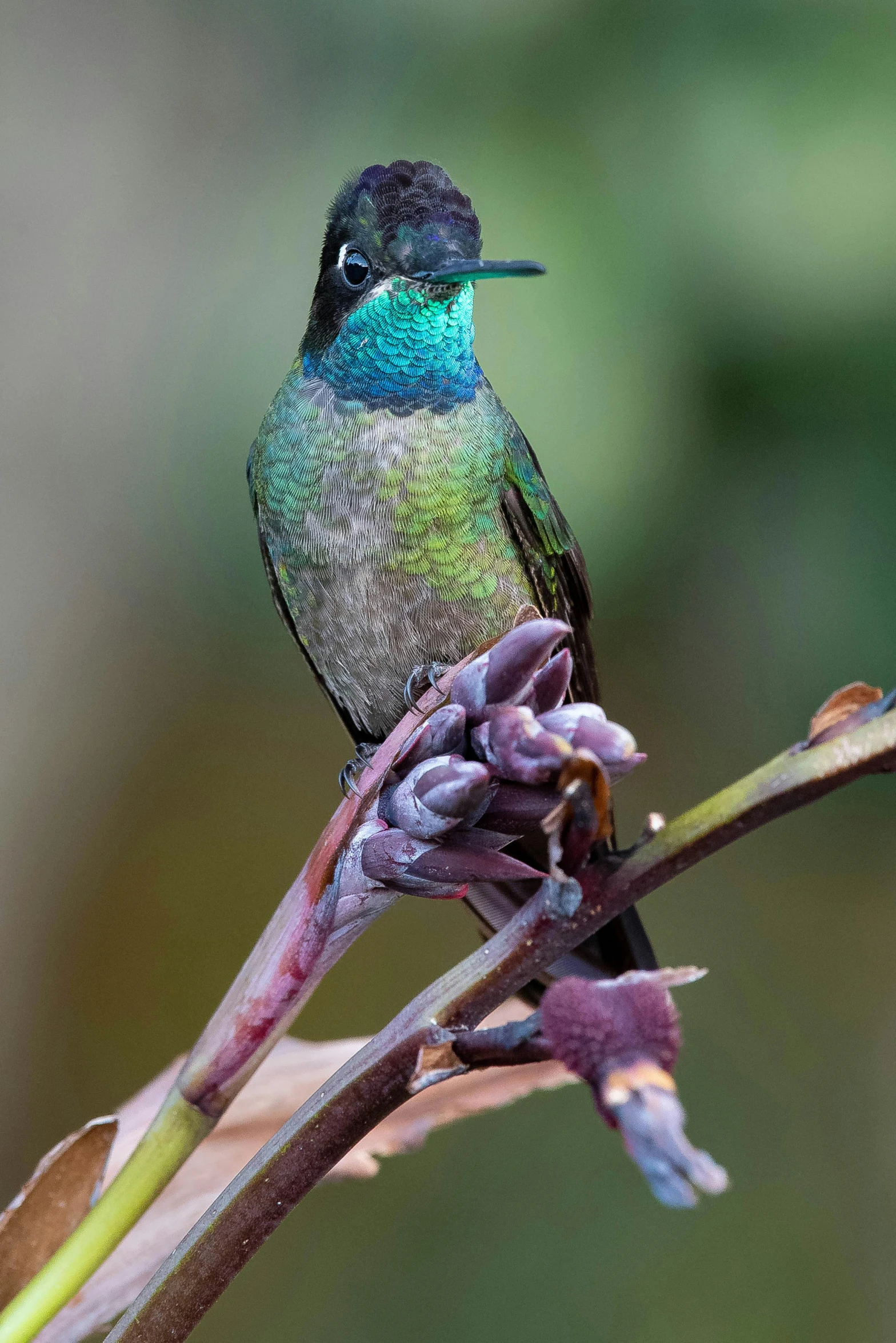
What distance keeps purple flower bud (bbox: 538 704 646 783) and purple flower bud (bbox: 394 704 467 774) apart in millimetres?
53

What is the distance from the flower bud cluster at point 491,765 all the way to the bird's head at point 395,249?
1.13 feet

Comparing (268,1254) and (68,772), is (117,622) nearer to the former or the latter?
(68,772)

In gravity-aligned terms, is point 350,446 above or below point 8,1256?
above

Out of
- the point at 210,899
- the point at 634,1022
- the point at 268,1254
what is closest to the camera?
the point at 634,1022

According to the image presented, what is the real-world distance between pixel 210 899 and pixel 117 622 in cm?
34

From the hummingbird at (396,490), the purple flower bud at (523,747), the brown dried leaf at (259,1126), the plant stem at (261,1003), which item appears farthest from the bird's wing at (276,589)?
the purple flower bud at (523,747)

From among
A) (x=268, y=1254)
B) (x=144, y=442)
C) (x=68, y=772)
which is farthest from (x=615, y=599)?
(x=268, y=1254)

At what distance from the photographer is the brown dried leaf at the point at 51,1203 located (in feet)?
1.44

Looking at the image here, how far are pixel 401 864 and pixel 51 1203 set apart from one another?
198 millimetres

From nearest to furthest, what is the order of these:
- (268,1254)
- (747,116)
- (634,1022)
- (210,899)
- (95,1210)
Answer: (634,1022) < (95,1210) < (747,116) < (268,1254) < (210,899)

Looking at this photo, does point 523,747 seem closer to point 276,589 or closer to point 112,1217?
point 112,1217

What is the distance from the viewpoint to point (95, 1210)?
0.39 meters

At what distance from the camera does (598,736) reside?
32 cm

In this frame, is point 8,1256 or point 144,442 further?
point 144,442
